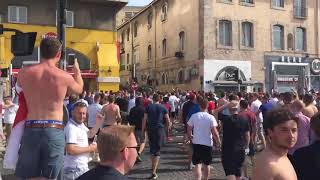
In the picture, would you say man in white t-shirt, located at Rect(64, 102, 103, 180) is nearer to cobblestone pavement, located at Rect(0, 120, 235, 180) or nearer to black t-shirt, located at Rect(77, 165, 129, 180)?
black t-shirt, located at Rect(77, 165, 129, 180)

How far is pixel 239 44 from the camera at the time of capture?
113 ft

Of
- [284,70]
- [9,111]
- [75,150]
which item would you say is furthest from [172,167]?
[284,70]

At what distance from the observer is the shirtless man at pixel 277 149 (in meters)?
3.65

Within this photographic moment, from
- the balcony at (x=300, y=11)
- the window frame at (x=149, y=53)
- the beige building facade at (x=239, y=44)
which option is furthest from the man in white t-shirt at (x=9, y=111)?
the window frame at (x=149, y=53)

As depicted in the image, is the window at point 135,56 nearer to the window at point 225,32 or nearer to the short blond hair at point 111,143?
the window at point 225,32

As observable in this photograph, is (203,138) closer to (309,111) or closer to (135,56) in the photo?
(309,111)

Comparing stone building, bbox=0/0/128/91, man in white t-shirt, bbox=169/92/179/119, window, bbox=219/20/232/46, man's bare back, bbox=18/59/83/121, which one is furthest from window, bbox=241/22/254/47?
man's bare back, bbox=18/59/83/121

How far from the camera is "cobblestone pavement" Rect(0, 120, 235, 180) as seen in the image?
1095 cm

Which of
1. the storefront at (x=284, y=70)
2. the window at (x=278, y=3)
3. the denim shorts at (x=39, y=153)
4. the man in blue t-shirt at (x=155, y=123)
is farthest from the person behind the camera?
the window at (x=278, y=3)

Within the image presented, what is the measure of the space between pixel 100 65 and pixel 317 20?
56.5 ft

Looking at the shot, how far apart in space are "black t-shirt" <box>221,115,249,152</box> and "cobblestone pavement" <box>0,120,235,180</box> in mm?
1940

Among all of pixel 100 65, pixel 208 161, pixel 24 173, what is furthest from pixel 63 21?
pixel 100 65

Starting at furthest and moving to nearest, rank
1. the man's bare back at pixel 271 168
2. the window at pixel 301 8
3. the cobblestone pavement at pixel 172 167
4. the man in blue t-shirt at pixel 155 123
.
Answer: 1. the window at pixel 301 8
2. the man in blue t-shirt at pixel 155 123
3. the cobblestone pavement at pixel 172 167
4. the man's bare back at pixel 271 168

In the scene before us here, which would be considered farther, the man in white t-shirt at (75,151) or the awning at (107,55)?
the awning at (107,55)
